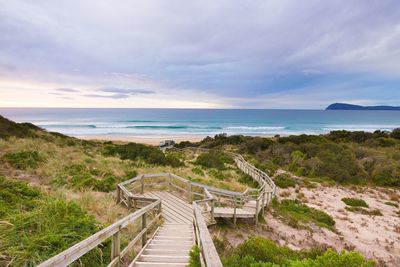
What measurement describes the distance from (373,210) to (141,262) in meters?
12.7

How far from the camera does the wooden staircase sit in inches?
141

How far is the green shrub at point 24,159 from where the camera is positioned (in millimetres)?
9195

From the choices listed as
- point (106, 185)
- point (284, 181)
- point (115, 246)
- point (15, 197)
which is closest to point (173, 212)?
point (106, 185)

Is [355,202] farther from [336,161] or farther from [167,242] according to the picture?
[167,242]

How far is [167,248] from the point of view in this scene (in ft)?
14.2

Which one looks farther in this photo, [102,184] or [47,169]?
[47,169]

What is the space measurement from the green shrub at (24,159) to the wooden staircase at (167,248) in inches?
276

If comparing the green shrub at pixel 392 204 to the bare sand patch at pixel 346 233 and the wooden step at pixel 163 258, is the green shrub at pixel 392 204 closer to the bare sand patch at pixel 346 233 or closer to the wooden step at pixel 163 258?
the bare sand patch at pixel 346 233

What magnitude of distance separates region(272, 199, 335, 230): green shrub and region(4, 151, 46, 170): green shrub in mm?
10762

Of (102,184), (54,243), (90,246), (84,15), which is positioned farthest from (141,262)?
(84,15)

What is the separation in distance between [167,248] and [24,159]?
29.3 feet

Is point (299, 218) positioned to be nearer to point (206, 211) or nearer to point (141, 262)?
point (206, 211)

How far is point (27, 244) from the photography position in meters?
2.99

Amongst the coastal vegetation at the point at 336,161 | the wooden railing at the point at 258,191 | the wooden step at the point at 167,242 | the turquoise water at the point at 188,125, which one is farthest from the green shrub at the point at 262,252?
the turquoise water at the point at 188,125
